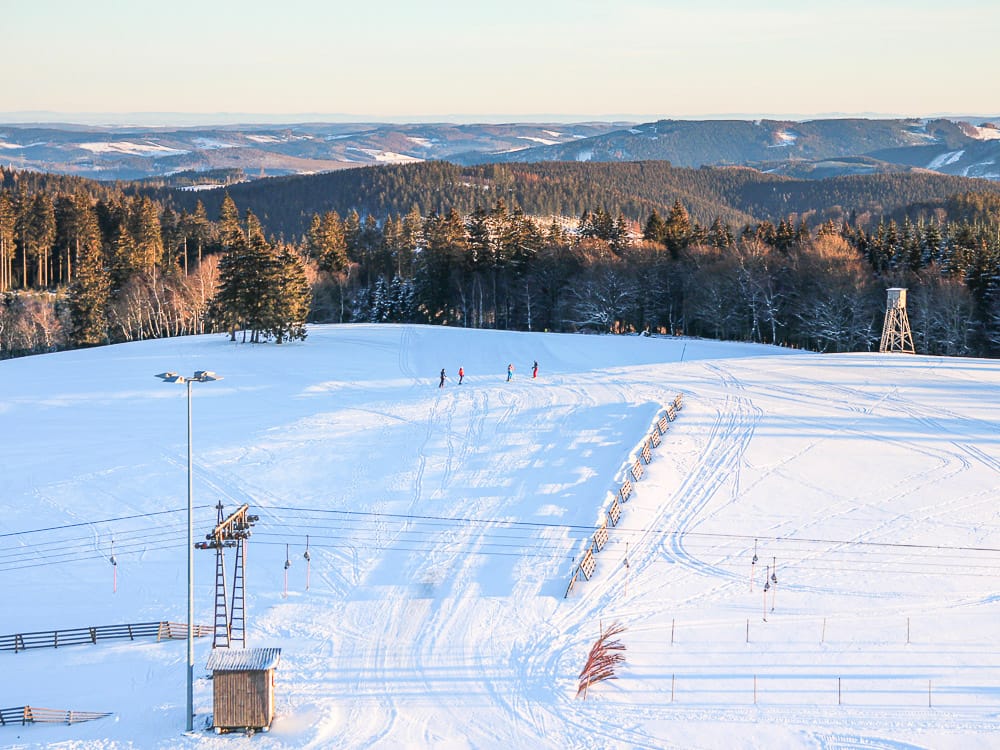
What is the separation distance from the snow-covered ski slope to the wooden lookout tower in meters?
6.58

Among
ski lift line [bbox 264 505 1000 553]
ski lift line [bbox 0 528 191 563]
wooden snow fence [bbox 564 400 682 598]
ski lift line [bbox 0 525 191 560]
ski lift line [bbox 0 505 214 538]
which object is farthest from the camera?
ski lift line [bbox 0 505 214 538]

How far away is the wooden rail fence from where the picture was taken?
85.9 feet

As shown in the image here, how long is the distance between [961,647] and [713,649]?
6.09 metres

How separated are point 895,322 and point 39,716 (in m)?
54.0

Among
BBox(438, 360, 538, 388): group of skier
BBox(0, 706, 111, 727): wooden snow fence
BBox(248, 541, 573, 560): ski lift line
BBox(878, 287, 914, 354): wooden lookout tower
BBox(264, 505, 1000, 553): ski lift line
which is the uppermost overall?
BBox(878, 287, 914, 354): wooden lookout tower

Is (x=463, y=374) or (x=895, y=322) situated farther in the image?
(x=895, y=322)

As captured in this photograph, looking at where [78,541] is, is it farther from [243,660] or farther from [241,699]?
[241,699]

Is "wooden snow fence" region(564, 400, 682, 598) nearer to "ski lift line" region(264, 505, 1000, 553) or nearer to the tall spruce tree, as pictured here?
"ski lift line" region(264, 505, 1000, 553)

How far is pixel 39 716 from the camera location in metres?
22.1

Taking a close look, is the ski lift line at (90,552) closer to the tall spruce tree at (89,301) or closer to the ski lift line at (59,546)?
the ski lift line at (59,546)

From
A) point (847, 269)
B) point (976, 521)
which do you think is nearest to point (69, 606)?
point (976, 521)

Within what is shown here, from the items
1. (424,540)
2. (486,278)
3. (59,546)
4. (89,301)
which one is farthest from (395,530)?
(486,278)

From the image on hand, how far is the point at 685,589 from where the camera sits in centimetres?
2877

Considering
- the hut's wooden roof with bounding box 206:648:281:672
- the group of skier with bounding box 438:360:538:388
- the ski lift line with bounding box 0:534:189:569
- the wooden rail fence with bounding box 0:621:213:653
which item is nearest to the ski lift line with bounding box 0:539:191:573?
the ski lift line with bounding box 0:534:189:569
